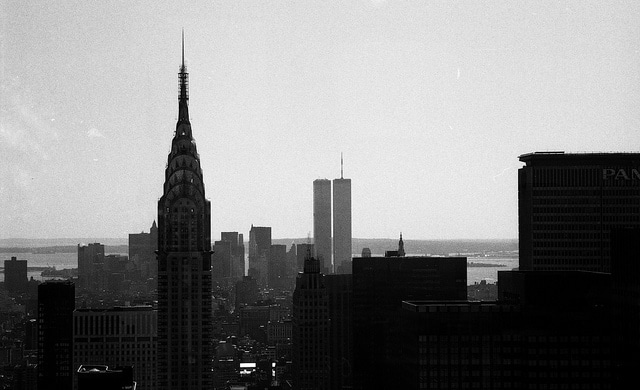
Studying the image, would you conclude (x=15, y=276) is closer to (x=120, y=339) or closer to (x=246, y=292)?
(x=120, y=339)

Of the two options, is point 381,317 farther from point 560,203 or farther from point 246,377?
point 246,377

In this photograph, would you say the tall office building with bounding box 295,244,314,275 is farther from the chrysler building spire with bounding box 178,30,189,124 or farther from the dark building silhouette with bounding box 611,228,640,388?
the dark building silhouette with bounding box 611,228,640,388

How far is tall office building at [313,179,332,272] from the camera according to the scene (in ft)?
83.1

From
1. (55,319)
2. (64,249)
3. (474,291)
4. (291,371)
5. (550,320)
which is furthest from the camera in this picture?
(291,371)

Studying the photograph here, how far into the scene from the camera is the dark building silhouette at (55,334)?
22.5 metres

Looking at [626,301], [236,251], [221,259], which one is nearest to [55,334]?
[221,259]

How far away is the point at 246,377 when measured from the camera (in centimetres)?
3056

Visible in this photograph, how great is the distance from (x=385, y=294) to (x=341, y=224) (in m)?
4.25

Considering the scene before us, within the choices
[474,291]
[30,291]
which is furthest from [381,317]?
[30,291]

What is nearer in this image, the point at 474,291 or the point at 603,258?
the point at 474,291

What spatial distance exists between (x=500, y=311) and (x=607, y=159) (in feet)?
31.4

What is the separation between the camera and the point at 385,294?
2503cm

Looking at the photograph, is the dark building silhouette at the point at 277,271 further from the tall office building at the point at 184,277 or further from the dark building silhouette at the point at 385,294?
the dark building silhouette at the point at 385,294

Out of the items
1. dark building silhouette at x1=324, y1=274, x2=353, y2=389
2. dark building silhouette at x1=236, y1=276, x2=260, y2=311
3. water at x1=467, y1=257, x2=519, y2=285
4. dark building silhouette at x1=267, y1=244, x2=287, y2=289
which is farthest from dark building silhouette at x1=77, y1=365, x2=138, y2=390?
dark building silhouette at x1=236, y1=276, x2=260, y2=311
